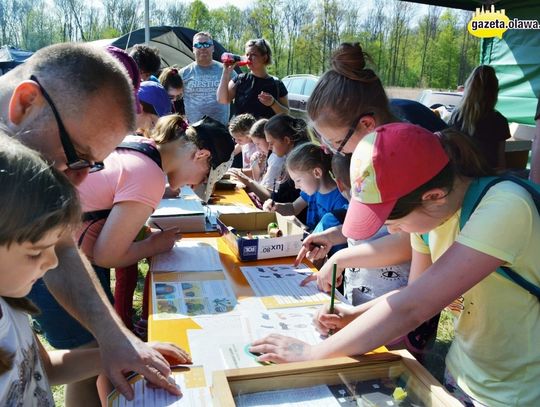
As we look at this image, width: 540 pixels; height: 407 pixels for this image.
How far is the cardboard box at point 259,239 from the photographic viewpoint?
6.27 ft

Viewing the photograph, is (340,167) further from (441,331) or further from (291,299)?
(441,331)

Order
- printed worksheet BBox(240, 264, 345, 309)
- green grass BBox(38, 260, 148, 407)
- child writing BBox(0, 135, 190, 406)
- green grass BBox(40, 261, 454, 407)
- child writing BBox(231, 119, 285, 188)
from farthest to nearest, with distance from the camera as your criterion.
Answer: child writing BBox(231, 119, 285, 188)
green grass BBox(38, 260, 148, 407)
green grass BBox(40, 261, 454, 407)
printed worksheet BBox(240, 264, 345, 309)
child writing BBox(0, 135, 190, 406)

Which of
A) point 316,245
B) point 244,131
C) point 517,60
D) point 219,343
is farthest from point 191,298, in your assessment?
point 517,60

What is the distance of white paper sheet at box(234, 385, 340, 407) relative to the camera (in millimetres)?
901

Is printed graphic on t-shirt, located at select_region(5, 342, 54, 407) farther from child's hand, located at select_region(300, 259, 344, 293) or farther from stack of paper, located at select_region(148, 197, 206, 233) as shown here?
stack of paper, located at select_region(148, 197, 206, 233)

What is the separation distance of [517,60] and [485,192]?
5.02m

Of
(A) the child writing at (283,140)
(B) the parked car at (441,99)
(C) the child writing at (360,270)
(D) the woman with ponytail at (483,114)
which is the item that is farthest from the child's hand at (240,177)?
(B) the parked car at (441,99)

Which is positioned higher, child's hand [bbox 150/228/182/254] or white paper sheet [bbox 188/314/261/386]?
child's hand [bbox 150/228/182/254]

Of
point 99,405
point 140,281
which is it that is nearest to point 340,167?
point 99,405

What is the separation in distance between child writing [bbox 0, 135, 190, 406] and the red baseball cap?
604 mm

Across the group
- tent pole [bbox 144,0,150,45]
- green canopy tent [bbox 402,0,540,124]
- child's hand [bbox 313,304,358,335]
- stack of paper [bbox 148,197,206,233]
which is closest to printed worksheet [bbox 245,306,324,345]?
child's hand [bbox 313,304,358,335]

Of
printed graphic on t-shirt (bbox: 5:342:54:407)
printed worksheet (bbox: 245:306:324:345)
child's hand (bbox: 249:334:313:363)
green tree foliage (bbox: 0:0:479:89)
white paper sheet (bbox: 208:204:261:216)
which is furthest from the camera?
green tree foliage (bbox: 0:0:479:89)

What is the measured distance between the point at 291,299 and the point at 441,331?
5.54 ft

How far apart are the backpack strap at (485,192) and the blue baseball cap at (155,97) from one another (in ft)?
8.98
